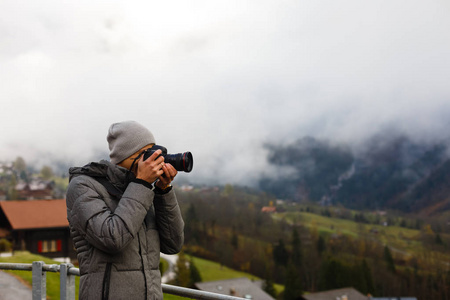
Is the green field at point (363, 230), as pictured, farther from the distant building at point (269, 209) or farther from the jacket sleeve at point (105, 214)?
the jacket sleeve at point (105, 214)

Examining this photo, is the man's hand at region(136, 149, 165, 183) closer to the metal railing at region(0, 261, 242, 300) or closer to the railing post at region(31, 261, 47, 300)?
the metal railing at region(0, 261, 242, 300)

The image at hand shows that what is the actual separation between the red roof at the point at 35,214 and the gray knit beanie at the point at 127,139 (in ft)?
151

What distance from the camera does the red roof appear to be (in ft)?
156

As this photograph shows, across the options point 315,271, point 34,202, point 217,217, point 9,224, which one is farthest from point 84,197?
point 217,217

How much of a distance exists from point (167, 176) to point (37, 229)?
1958 inches

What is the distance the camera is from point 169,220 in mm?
2078

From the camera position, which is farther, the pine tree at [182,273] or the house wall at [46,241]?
the pine tree at [182,273]

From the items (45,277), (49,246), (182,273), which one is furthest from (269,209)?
(45,277)

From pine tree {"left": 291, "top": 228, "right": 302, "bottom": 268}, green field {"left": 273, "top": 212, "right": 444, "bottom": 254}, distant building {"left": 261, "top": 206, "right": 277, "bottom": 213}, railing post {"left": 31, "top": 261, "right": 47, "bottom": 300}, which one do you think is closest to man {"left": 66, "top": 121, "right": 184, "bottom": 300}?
railing post {"left": 31, "top": 261, "right": 47, "bottom": 300}

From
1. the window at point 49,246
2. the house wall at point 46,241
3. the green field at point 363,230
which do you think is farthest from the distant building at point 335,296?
the green field at point 363,230

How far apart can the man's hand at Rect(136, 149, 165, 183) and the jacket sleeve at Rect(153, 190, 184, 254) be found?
0.15 meters

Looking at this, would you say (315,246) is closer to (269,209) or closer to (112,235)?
(269,209)

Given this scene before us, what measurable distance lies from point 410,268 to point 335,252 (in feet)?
69.6

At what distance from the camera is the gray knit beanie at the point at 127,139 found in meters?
A: 2.01
